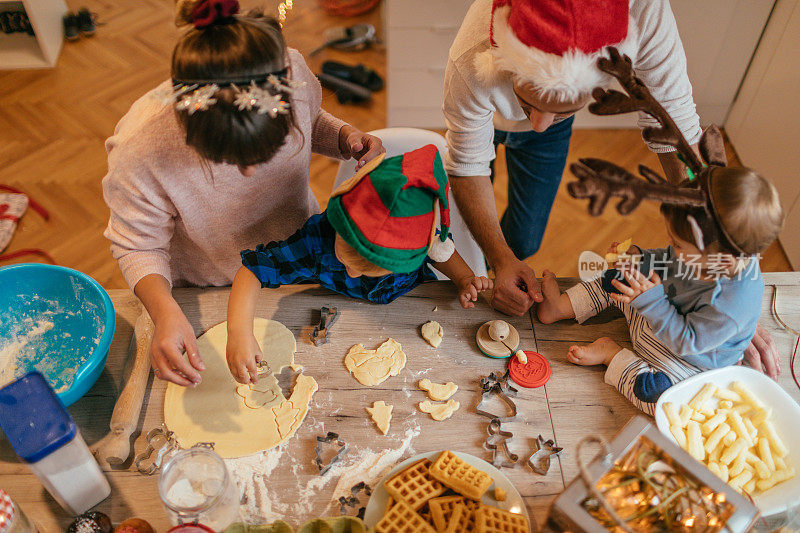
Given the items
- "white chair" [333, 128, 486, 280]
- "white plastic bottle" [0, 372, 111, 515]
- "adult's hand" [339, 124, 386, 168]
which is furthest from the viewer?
"white chair" [333, 128, 486, 280]

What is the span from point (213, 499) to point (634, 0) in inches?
46.3

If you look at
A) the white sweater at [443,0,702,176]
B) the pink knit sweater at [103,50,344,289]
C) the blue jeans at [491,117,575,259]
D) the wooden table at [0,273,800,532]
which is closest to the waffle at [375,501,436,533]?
the wooden table at [0,273,800,532]

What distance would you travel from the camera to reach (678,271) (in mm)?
962

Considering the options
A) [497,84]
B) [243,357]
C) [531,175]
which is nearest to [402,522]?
[243,357]

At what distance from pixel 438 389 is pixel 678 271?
47 centimetres

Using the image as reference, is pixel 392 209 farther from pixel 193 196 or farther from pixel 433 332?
pixel 193 196

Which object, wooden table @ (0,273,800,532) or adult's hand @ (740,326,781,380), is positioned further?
adult's hand @ (740,326,781,380)

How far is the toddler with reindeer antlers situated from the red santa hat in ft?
0.13

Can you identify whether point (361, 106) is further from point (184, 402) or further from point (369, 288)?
point (184, 402)

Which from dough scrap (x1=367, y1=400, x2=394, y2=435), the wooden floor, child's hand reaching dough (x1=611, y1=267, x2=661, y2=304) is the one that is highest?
child's hand reaching dough (x1=611, y1=267, x2=661, y2=304)

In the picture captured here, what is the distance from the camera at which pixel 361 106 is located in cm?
287

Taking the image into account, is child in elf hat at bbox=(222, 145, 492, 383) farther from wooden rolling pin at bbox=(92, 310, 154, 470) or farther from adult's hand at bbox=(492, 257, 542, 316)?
wooden rolling pin at bbox=(92, 310, 154, 470)

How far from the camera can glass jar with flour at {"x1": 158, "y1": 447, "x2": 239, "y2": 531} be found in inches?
32.4

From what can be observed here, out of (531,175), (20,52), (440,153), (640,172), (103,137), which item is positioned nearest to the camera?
(640,172)
